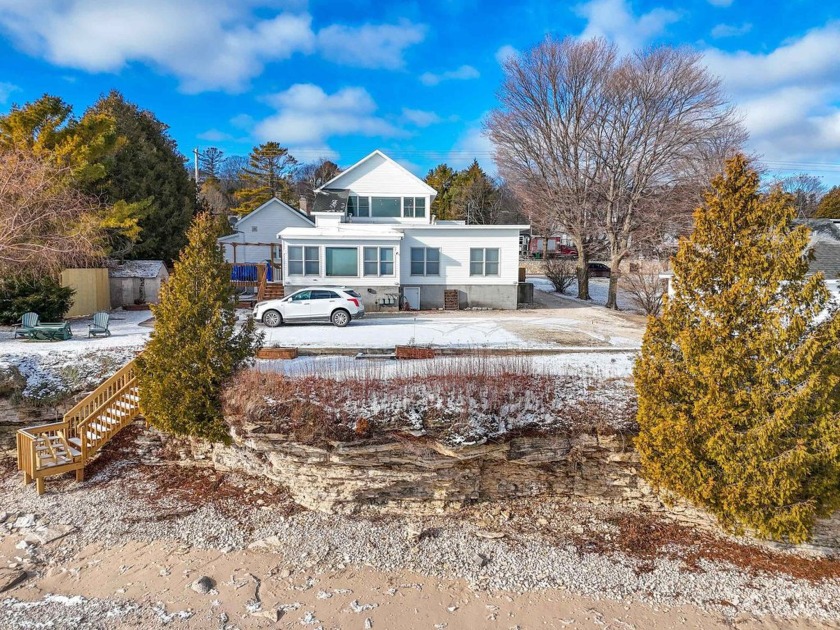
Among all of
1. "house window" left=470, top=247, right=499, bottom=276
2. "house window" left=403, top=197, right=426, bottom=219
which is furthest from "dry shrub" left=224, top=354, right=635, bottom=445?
"house window" left=403, top=197, right=426, bottom=219

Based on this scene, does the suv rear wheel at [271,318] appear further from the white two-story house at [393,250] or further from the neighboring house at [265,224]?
the neighboring house at [265,224]

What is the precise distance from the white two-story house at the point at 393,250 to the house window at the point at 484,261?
47mm

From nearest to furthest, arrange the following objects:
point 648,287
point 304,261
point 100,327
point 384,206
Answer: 1. point 100,327
2. point 648,287
3. point 304,261
4. point 384,206

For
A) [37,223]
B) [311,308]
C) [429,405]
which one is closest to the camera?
[429,405]

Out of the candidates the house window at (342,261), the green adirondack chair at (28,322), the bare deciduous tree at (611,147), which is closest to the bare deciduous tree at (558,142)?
the bare deciduous tree at (611,147)

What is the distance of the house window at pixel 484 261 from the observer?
912 inches

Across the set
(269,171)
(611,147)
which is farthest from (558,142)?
(269,171)

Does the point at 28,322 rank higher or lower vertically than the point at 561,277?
lower

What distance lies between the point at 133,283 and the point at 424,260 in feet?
44.2

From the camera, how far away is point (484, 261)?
2322 centimetres

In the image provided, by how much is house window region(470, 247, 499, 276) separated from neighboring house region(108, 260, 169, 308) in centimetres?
1419

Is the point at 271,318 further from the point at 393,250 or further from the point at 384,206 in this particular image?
the point at 384,206

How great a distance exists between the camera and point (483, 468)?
9023mm

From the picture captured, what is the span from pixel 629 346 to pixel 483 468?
24.6 ft
